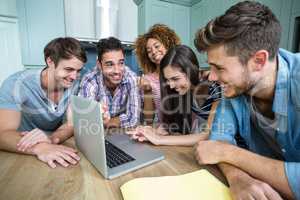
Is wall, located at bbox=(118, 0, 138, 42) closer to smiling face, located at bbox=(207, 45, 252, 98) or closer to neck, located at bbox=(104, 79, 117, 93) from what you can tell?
neck, located at bbox=(104, 79, 117, 93)

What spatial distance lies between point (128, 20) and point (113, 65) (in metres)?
2.18

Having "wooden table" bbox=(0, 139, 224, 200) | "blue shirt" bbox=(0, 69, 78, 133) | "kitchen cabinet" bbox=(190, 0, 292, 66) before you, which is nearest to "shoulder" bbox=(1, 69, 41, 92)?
"blue shirt" bbox=(0, 69, 78, 133)

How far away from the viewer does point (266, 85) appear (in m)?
0.74

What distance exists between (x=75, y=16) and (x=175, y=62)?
236 centimetres

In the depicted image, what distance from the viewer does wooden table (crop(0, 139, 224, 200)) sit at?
0.53m

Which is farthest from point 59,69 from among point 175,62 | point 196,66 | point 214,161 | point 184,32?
point 184,32

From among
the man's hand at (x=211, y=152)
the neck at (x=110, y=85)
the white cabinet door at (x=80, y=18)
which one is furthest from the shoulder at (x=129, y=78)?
the white cabinet door at (x=80, y=18)

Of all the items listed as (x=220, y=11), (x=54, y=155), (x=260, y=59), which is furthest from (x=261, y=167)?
(x=220, y=11)

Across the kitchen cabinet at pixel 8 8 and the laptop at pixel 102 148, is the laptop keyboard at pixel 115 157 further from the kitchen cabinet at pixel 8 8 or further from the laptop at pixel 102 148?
the kitchen cabinet at pixel 8 8

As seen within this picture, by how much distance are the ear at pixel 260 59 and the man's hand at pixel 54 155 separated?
67 centimetres

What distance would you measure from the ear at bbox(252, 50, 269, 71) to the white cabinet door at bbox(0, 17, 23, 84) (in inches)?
116

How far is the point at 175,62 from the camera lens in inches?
49.1

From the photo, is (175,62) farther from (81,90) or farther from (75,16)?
(75,16)

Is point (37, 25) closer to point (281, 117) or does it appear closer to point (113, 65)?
point (113, 65)
